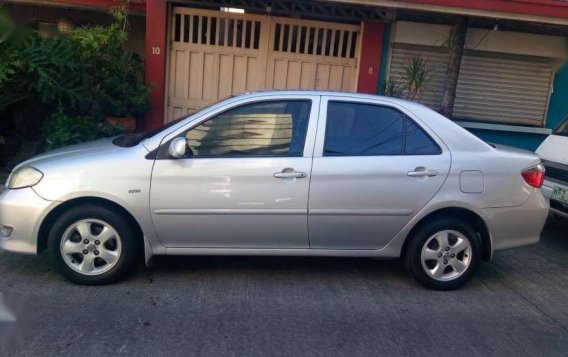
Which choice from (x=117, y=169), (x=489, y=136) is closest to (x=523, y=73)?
(x=489, y=136)

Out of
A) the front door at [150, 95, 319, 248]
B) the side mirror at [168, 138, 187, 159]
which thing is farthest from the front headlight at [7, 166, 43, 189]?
the side mirror at [168, 138, 187, 159]

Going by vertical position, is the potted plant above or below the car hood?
above

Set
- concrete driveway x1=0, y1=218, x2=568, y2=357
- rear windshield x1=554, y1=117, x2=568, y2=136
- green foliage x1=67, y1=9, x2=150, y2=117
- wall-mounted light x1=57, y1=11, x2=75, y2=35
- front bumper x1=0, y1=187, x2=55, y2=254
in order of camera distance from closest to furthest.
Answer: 1. concrete driveway x1=0, y1=218, x2=568, y2=357
2. front bumper x1=0, y1=187, x2=55, y2=254
3. rear windshield x1=554, y1=117, x2=568, y2=136
4. green foliage x1=67, y1=9, x2=150, y2=117
5. wall-mounted light x1=57, y1=11, x2=75, y2=35

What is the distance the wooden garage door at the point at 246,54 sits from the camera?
9.12 metres

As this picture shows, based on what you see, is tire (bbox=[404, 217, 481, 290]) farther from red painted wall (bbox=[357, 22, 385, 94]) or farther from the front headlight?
red painted wall (bbox=[357, 22, 385, 94])

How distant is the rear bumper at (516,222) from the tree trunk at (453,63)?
4.01 m

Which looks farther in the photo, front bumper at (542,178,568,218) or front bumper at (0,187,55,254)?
front bumper at (542,178,568,218)

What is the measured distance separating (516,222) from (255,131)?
2339mm

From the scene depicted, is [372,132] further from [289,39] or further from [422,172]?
[289,39]

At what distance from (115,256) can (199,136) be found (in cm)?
115

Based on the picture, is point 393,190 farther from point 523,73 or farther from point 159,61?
point 523,73

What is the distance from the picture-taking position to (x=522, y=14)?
314 inches

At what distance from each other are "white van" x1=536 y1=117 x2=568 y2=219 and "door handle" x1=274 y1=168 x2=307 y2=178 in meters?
3.17

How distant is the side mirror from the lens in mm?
4414
